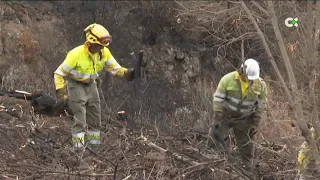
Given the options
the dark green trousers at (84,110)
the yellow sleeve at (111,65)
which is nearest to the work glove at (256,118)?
the yellow sleeve at (111,65)

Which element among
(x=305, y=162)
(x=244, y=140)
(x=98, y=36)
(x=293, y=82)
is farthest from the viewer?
(x=244, y=140)

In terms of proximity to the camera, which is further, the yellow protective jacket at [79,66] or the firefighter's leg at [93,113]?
Answer: the firefighter's leg at [93,113]

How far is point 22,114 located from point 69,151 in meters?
2.79

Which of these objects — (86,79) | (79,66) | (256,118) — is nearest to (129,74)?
(86,79)

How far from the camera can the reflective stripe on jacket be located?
626 centimetres

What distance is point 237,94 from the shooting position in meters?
6.32

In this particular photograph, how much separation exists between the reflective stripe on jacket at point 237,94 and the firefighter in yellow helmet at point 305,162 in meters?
1.74

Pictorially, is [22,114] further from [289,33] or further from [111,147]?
[289,33]

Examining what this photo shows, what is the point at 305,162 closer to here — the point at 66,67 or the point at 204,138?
the point at 204,138

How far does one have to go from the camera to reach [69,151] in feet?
18.0

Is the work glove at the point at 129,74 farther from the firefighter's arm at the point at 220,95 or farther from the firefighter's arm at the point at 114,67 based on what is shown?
the firefighter's arm at the point at 220,95

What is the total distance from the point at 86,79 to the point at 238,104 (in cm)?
175

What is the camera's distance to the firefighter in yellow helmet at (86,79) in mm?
6164

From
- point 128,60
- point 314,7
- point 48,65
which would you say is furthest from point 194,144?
point 128,60
